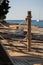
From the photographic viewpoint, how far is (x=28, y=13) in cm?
1176

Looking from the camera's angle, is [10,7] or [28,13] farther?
[10,7]

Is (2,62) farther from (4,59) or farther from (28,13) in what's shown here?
(28,13)

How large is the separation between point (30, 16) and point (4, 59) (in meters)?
6.94

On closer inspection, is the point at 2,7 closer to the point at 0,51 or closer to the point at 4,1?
the point at 4,1

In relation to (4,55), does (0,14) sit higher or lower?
lower

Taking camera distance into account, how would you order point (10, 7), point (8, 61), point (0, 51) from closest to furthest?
point (8, 61), point (0, 51), point (10, 7)

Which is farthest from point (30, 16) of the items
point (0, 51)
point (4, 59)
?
point (4, 59)

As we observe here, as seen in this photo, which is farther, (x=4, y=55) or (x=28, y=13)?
(x=28, y=13)

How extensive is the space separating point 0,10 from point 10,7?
1.73m

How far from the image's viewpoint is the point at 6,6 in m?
19.2

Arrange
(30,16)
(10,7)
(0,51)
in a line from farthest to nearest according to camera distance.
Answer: (10,7)
(30,16)
(0,51)

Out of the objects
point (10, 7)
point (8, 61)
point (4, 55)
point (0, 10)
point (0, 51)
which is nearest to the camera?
point (8, 61)

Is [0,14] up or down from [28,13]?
down

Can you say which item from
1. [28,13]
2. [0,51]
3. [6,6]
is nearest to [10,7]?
[6,6]
